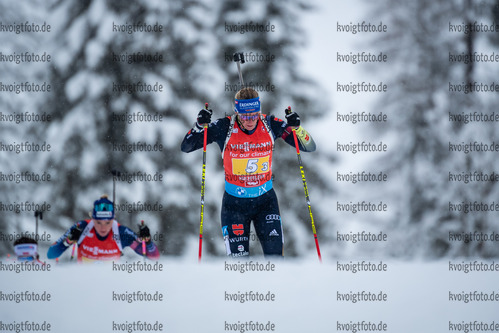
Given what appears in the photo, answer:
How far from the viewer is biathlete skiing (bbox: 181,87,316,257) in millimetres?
6582

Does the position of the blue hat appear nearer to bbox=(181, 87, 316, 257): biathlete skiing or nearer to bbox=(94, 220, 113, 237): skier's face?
bbox=(94, 220, 113, 237): skier's face

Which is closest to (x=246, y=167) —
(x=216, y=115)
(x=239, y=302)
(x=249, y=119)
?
(x=249, y=119)

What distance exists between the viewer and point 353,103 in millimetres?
22297

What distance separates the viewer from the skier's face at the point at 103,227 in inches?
313

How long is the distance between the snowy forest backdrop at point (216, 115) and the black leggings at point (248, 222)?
10.0 meters

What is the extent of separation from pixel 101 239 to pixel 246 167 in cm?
259

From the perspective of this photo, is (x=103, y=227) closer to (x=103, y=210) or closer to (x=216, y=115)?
(x=103, y=210)

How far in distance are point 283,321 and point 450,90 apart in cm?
1552

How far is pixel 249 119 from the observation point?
6.59 m

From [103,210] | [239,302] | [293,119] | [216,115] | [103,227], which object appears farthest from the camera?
[216,115]

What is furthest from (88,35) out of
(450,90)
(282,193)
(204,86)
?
(450,90)

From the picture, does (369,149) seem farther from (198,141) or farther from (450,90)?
(198,141)

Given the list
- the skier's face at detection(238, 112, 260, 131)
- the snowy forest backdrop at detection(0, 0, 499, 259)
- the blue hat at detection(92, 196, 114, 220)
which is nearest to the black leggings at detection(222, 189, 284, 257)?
the skier's face at detection(238, 112, 260, 131)

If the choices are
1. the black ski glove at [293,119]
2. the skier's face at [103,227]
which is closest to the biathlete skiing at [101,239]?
the skier's face at [103,227]
